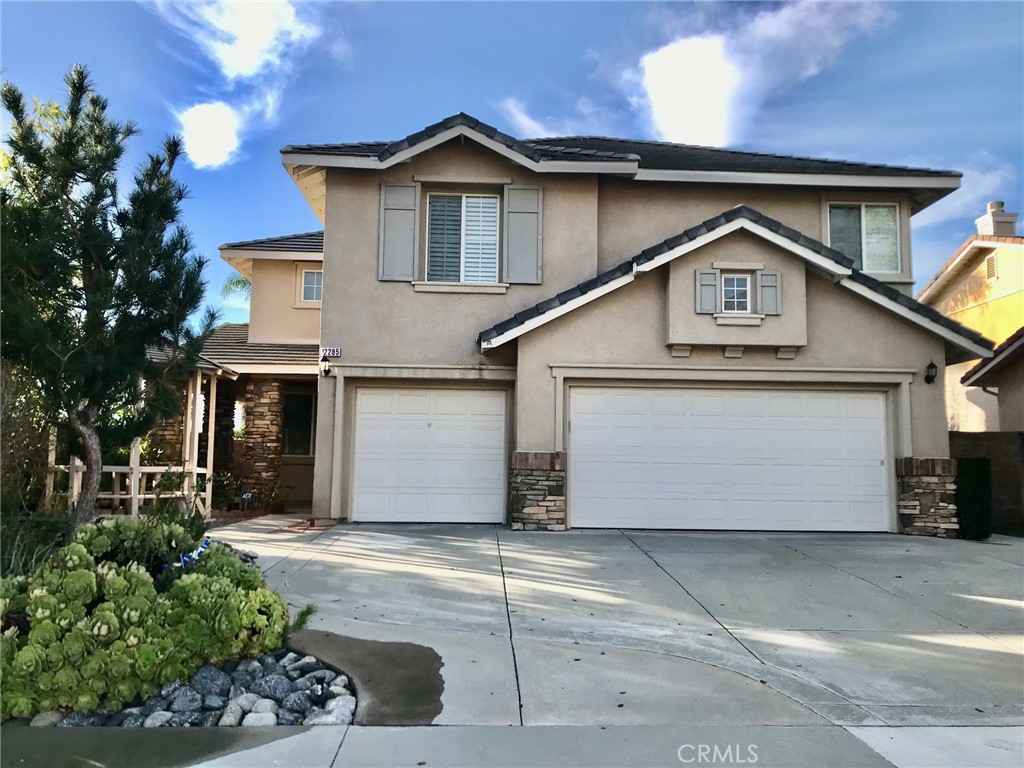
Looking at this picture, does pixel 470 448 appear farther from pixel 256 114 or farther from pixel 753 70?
pixel 753 70

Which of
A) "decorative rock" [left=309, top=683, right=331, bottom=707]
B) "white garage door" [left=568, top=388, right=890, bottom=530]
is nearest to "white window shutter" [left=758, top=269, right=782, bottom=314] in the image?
"white garage door" [left=568, top=388, right=890, bottom=530]

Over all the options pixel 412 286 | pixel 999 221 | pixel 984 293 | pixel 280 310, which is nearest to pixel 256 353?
pixel 280 310

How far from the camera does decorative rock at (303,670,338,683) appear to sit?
445 cm

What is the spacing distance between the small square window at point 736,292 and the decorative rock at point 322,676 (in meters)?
8.19

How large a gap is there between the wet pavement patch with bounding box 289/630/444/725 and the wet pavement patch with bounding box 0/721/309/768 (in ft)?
1.50

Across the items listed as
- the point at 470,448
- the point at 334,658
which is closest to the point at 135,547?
the point at 334,658

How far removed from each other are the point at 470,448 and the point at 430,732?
769cm

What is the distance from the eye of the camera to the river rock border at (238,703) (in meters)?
3.94

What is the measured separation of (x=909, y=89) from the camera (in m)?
11.9

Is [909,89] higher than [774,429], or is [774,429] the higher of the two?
[909,89]

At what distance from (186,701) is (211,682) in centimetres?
20

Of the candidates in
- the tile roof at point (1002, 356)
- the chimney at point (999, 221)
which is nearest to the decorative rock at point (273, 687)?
the tile roof at point (1002, 356)

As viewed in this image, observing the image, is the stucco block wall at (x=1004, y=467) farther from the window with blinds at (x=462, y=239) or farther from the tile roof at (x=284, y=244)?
the tile roof at (x=284, y=244)

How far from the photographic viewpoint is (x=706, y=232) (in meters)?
10.4
